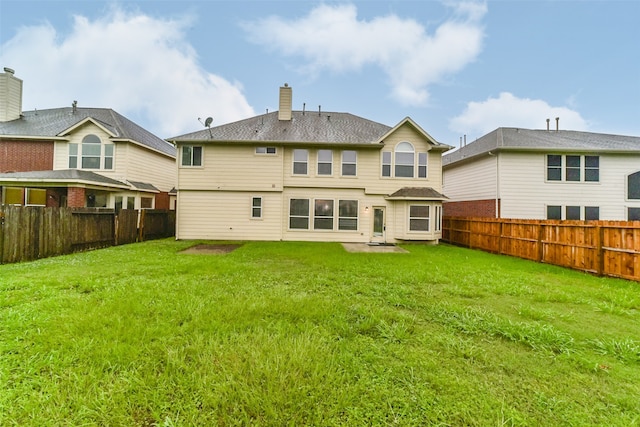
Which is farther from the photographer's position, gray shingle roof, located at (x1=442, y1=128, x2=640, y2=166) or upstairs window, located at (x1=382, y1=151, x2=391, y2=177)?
gray shingle roof, located at (x1=442, y1=128, x2=640, y2=166)

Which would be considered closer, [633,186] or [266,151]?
[266,151]

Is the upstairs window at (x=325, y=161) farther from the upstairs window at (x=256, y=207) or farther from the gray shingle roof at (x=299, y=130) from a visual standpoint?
the upstairs window at (x=256, y=207)

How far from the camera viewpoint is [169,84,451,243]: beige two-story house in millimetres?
13570

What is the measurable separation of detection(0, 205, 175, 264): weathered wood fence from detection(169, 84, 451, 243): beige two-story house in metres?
2.19

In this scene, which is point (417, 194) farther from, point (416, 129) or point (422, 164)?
point (416, 129)

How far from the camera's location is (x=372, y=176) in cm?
1384

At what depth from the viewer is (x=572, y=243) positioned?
816 cm

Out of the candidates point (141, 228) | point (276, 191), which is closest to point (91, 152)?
point (141, 228)

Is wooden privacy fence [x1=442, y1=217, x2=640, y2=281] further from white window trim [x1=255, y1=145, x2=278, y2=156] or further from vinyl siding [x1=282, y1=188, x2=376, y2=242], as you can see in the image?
white window trim [x1=255, y1=145, x2=278, y2=156]

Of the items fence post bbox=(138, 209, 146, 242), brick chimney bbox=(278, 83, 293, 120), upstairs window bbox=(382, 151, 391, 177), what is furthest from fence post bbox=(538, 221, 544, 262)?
fence post bbox=(138, 209, 146, 242)

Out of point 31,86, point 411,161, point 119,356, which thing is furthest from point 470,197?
point 31,86

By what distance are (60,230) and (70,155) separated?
8.93m

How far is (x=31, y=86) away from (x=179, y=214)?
14593mm

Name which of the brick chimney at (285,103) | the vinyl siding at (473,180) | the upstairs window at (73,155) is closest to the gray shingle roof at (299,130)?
the brick chimney at (285,103)
